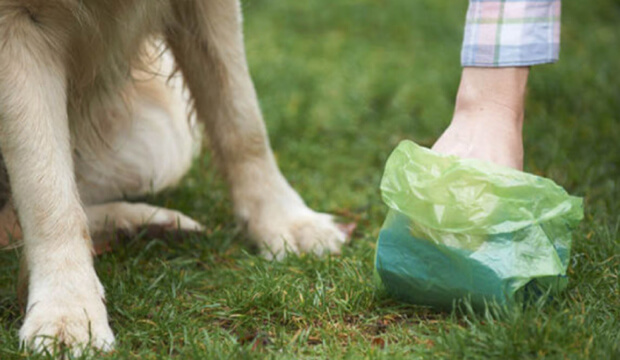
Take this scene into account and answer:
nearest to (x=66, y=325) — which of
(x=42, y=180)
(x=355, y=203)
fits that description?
(x=42, y=180)

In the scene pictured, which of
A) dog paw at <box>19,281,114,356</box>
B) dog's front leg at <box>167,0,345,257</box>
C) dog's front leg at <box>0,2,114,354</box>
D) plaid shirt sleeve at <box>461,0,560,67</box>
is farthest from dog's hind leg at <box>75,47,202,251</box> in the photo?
plaid shirt sleeve at <box>461,0,560,67</box>

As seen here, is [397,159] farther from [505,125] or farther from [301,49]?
[301,49]

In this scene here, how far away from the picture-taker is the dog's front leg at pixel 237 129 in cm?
284

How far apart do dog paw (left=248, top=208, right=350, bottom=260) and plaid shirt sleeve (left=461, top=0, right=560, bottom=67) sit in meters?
0.86

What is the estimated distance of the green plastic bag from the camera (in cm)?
191

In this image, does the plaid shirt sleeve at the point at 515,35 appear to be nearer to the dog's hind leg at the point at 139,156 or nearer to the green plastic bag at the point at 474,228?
the green plastic bag at the point at 474,228

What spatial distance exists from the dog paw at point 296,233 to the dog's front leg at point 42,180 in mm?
798

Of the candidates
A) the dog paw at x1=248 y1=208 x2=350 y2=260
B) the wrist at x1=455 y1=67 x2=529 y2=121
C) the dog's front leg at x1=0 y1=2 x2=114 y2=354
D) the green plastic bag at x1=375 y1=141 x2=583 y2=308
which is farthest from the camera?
the dog paw at x1=248 y1=208 x2=350 y2=260

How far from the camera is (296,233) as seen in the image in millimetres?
2893

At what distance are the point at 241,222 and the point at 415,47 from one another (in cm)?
301

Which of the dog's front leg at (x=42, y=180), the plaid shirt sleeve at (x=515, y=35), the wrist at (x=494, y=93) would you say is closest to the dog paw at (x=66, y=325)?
the dog's front leg at (x=42, y=180)

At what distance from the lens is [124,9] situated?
241cm

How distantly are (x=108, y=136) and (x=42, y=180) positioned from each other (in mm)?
930

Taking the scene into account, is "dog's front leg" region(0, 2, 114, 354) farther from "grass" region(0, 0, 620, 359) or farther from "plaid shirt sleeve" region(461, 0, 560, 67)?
"plaid shirt sleeve" region(461, 0, 560, 67)
